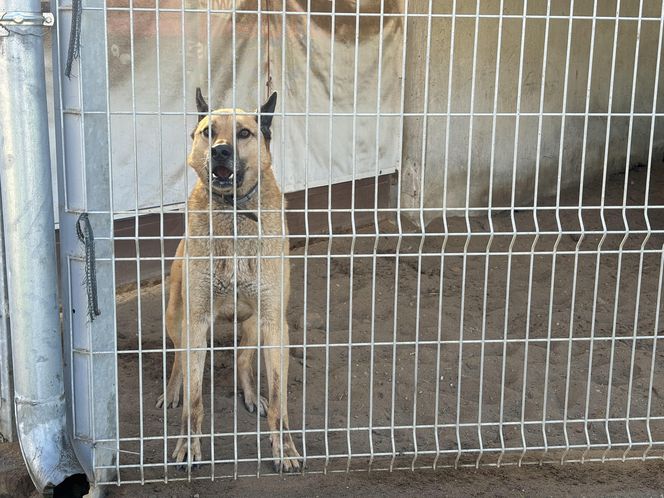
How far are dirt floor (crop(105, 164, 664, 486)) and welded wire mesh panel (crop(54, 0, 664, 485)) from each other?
2 centimetres

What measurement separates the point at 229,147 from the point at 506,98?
491 cm

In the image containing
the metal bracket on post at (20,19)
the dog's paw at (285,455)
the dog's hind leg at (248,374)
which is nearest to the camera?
the metal bracket on post at (20,19)

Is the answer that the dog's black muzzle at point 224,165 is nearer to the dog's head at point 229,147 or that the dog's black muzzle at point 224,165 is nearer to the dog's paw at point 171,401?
the dog's head at point 229,147

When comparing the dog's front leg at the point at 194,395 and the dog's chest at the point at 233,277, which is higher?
the dog's chest at the point at 233,277

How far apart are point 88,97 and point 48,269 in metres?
0.65

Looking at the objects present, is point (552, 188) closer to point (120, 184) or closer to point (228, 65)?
point (228, 65)

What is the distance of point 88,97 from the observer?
2920 mm

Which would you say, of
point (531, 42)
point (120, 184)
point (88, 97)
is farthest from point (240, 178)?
point (531, 42)

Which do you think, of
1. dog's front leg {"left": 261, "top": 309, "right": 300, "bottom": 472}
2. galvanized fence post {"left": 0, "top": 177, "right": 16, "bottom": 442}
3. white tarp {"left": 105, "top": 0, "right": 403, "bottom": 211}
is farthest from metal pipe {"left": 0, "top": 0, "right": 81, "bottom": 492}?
white tarp {"left": 105, "top": 0, "right": 403, "bottom": 211}

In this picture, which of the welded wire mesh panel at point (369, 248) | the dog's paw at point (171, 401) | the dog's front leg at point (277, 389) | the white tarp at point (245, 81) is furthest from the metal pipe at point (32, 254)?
the white tarp at point (245, 81)

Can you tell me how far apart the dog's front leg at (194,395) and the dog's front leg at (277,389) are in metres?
0.30

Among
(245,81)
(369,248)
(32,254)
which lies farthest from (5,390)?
(369,248)

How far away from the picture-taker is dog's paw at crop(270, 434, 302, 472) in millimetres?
3454

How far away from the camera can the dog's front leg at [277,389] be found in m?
3.55
